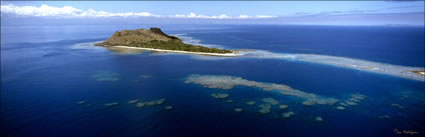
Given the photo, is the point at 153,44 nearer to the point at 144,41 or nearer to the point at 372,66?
the point at 144,41

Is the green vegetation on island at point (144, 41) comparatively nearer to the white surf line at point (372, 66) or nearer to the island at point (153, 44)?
the island at point (153, 44)

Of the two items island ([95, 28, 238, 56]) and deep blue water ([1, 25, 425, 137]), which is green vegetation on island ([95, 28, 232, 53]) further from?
deep blue water ([1, 25, 425, 137])

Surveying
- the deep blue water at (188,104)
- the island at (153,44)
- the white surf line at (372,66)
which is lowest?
the deep blue water at (188,104)

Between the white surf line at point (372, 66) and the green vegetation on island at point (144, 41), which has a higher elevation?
the green vegetation on island at point (144, 41)

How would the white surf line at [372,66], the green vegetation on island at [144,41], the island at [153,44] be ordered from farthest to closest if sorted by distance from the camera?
1. the green vegetation on island at [144,41]
2. the island at [153,44]
3. the white surf line at [372,66]

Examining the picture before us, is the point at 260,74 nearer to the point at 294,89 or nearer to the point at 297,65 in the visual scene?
the point at 294,89

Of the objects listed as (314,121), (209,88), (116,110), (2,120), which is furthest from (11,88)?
(314,121)

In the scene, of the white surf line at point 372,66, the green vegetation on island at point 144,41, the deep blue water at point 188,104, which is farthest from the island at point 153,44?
the white surf line at point 372,66

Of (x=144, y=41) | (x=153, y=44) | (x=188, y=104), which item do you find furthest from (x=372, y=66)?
(x=144, y=41)

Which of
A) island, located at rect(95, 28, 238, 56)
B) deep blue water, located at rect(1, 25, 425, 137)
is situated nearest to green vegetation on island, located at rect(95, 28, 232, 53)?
island, located at rect(95, 28, 238, 56)
